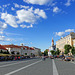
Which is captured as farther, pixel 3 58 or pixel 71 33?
pixel 71 33

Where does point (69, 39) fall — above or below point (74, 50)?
above

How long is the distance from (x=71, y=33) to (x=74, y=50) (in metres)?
34.9

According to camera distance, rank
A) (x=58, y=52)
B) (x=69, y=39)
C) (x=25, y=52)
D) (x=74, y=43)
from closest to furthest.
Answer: (x=74, y=43)
(x=69, y=39)
(x=58, y=52)
(x=25, y=52)

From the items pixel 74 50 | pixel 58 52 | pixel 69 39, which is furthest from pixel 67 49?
pixel 58 52

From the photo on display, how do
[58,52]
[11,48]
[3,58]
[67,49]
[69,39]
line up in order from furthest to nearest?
[11,48] < [58,52] < [69,39] < [67,49] < [3,58]

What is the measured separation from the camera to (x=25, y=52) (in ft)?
654

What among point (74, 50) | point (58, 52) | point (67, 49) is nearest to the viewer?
point (74, 50)

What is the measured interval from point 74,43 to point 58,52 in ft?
115

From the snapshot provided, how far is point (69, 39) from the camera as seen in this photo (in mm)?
110812

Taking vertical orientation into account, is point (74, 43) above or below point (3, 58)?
above

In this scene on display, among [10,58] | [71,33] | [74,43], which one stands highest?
[71,33]

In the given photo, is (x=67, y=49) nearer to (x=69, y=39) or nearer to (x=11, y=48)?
(x=69, y=39)

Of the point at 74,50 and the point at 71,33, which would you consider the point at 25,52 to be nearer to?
the point at 71,33

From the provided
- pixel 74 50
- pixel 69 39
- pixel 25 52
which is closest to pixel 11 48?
pixel 25 52
